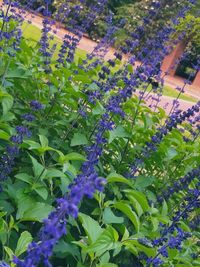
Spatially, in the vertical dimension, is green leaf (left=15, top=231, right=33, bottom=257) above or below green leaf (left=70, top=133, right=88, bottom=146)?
below

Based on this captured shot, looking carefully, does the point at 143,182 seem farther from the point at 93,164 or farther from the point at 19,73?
the point at 19,73

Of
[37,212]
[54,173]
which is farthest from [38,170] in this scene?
[37,212]

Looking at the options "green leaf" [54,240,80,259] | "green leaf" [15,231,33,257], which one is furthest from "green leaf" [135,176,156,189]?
"green leaf" [15,231,33,257]

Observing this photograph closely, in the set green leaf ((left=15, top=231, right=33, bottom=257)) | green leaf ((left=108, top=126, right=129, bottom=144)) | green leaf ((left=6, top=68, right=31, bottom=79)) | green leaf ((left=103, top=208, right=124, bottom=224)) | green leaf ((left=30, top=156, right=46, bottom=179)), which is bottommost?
green leaf ((left=15, top=231, right=33, bottom=257))

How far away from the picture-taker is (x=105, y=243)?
7.43 ft

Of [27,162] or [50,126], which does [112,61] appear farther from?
[27,162]

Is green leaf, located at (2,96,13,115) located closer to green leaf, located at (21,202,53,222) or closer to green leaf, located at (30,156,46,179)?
green leaf, located at (30,156,46,179)

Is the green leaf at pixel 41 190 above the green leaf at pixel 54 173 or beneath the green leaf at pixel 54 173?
beneath

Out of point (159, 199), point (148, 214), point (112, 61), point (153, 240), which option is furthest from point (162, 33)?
point (153, 240)

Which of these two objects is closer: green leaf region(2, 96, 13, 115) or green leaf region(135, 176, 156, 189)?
green leaf region(2, 96, 13, 115)

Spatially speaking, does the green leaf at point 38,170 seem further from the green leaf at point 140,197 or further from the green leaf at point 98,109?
the green leaf at point 98,109

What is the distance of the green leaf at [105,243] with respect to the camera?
222cm

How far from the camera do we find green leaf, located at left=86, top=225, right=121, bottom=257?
87.5 inches

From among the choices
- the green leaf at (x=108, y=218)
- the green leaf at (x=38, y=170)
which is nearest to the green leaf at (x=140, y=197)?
the green leaf at (x=108, y=218)
